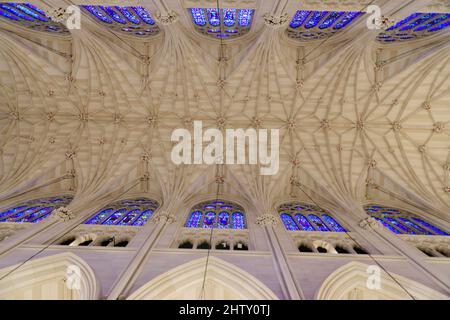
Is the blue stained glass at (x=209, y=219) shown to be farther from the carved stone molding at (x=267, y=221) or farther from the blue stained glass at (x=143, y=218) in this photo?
the blue stained glass at (x=143, y=218)

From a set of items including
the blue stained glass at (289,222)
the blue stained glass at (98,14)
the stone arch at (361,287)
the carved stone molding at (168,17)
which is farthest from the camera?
the blue stained glass at (98,14)

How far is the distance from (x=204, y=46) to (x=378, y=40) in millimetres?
9596

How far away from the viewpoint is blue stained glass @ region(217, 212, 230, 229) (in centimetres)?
1326

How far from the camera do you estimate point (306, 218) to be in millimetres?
14359

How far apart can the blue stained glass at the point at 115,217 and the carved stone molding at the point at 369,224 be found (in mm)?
11626

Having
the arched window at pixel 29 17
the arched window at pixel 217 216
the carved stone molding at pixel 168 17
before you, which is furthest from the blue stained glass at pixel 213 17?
the arched window at pixel 217 216

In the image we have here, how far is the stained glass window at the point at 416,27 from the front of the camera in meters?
13.0

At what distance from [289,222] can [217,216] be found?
12.4 ft

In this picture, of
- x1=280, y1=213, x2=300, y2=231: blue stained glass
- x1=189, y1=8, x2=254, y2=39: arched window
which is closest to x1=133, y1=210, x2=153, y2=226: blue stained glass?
x1=280, y1=213, x2=300, y2=231: blue stained glass

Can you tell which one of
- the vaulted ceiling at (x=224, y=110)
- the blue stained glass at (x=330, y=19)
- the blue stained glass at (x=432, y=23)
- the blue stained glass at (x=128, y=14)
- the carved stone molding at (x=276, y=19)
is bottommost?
the vaulted ceiling at (x=224, y=110)

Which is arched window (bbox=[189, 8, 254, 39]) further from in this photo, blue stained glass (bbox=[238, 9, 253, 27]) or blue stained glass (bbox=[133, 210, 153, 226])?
blue stained glass (bbox=[133, 210, 153, 226])

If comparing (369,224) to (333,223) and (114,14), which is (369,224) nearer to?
(333,223)

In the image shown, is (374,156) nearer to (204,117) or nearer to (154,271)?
(204,117)

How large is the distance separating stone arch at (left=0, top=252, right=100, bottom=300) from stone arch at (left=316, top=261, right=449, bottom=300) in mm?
6699
